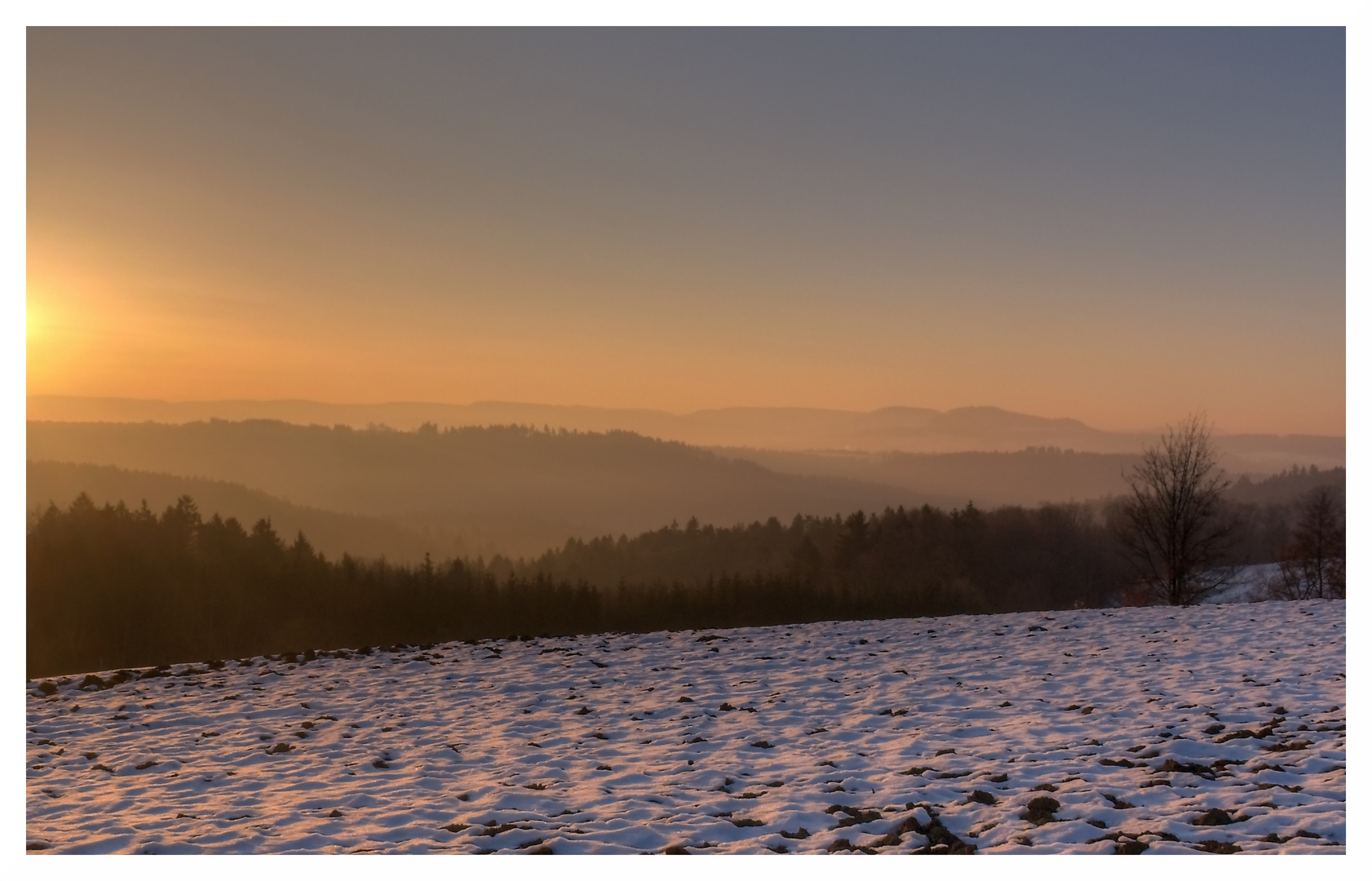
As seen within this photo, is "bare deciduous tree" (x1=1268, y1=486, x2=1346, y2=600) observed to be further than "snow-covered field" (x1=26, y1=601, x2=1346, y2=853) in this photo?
Yes

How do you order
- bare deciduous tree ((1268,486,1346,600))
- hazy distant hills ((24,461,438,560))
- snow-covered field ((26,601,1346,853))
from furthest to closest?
hazy distant hills ((24,461,438,560))
bare deciduous tree ((1268,486,1346,600))
snow-covered field ((26,601,1346,853))

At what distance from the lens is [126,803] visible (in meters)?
9.09

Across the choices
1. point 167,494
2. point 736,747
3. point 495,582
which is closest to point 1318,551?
point 736,747

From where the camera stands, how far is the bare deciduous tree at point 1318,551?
2301 inches

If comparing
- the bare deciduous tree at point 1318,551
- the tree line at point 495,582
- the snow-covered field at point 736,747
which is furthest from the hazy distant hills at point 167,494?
the bare deciduous tree at point 1318,551

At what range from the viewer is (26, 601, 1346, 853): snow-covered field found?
7555 millimetres

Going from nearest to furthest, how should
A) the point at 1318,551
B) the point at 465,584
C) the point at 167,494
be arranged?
the point at 1318,551 < the point at 167,494 < the point at 465,584

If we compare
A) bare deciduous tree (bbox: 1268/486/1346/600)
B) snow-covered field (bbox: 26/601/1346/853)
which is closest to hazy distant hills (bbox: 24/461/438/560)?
snow-covered field (bbox: 26/601/1346/853)

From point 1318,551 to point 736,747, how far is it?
2392 inches

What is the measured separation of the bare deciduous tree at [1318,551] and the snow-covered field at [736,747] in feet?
163

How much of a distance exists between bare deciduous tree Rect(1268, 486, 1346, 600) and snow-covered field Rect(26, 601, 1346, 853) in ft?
163

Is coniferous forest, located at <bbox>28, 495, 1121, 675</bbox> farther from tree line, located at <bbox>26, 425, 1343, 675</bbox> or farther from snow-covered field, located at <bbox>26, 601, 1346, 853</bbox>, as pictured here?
snow-covered field, located at <bbox>26, 601, 1346, 853</bbox>

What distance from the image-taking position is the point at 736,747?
35.3ft

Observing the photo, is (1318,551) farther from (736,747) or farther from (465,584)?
(465,584)
